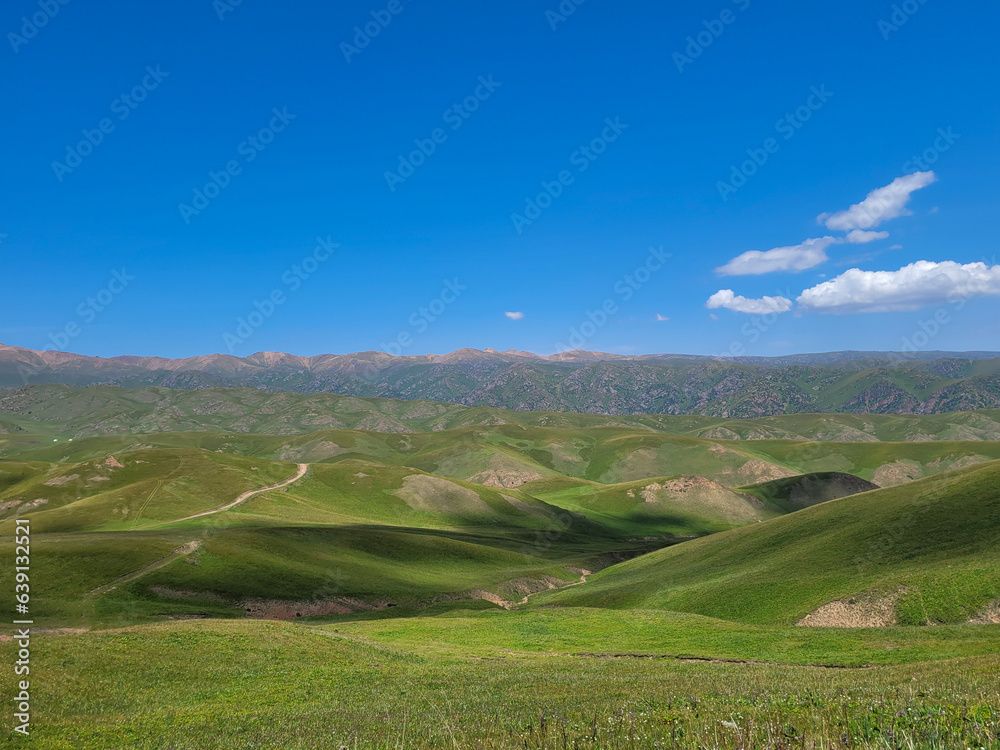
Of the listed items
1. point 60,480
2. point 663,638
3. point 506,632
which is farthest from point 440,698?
point 60,480

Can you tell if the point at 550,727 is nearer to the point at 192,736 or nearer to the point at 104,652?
the point at 192,736

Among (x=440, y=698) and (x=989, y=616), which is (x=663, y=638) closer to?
(x=989, y=616)

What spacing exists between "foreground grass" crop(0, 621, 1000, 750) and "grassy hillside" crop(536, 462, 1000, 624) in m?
29.7

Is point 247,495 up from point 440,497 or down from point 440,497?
up

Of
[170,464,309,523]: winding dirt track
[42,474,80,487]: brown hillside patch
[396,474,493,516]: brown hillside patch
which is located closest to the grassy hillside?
[396,474,493,516]: brown hillside patch

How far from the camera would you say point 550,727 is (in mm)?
13594

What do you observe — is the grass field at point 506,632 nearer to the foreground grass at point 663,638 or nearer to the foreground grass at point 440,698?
the foreground grass at point 440,698

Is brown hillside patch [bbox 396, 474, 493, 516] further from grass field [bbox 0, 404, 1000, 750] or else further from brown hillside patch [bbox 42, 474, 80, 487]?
brown hillside patch [bbox 42, 474, 80, 487]

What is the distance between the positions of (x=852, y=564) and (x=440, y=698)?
61689mm

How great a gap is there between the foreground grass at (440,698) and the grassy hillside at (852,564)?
2970cm

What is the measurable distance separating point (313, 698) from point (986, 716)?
90.1 ft

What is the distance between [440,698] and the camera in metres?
24.3

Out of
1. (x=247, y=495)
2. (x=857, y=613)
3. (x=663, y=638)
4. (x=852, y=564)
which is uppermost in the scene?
(x=247, y=495)

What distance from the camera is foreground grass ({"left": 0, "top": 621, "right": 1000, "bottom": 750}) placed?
34.9 feet
